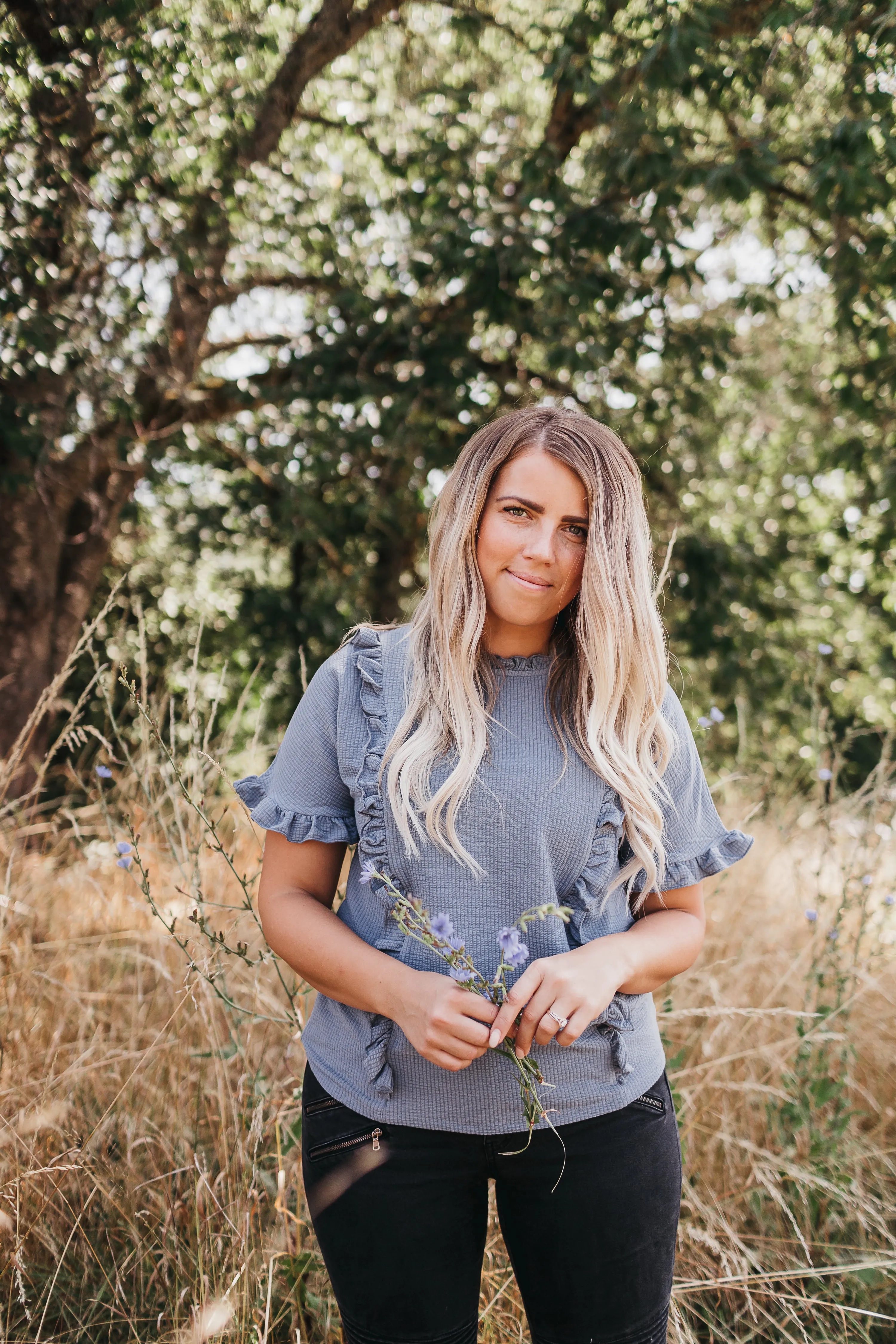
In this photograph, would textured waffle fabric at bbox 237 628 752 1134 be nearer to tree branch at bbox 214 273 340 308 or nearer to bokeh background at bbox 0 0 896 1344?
bokeh background at bbox 0 0 896 1344

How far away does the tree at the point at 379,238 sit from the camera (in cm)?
352

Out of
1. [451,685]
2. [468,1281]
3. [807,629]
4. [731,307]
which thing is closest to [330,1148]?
[468,1281]

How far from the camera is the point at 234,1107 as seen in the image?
1935 mm

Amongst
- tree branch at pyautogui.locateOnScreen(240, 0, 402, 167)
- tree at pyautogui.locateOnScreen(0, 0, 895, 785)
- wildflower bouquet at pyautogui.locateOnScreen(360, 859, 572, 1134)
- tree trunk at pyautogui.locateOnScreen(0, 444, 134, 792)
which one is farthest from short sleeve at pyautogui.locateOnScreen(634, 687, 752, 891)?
tree branch at pyautogui.locateOnScreen(240, 0, 402, 167)

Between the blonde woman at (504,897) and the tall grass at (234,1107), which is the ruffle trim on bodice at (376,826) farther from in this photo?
the tall grass at (234,1107)

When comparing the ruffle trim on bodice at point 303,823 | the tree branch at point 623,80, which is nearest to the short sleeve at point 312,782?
the ruffle trim on bodice at point 303,823

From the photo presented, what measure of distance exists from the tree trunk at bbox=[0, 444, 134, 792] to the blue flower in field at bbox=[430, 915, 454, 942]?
3.61 metres

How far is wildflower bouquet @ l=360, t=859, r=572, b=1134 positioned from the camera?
111 cm

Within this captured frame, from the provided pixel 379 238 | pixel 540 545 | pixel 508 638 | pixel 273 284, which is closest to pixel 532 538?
pixel 540 545

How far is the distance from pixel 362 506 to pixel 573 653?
371cm

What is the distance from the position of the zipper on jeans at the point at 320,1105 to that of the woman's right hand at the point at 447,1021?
24 cm

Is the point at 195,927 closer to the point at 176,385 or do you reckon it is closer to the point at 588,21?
the point at 176,385

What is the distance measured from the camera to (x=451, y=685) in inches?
55.1

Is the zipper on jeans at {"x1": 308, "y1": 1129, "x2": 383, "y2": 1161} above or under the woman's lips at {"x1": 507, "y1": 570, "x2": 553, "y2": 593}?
under
